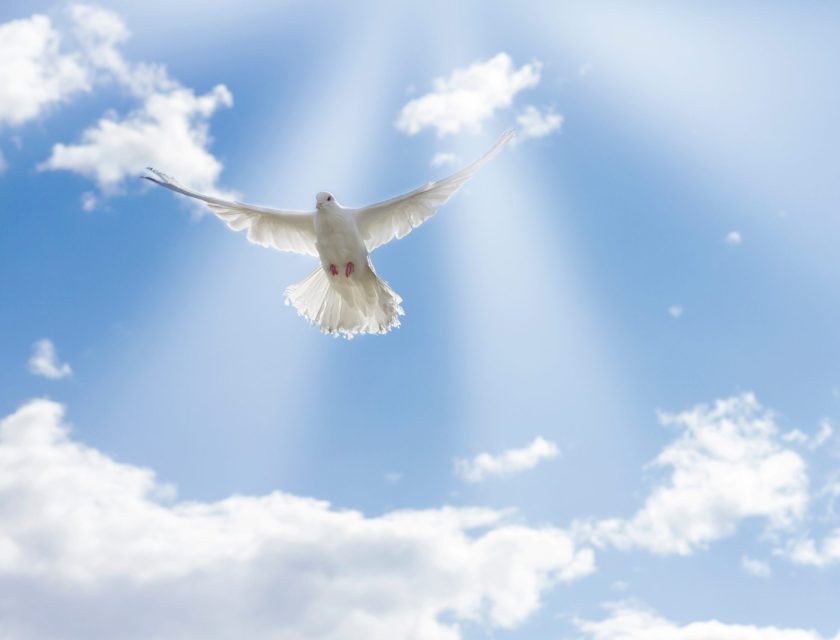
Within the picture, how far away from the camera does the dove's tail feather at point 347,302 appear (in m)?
25.5

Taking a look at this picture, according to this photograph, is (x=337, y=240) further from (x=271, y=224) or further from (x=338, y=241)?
(x=271, y=224)

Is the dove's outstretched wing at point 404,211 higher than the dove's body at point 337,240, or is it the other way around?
the dove's outstretched wing at point 404,211

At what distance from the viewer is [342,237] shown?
82.7 ft

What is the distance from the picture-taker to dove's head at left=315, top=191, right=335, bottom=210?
25438mm

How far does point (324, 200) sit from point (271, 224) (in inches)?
98.5

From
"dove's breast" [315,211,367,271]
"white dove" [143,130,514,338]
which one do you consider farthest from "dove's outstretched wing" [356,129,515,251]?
"dove's breast" [315,211,367,271]

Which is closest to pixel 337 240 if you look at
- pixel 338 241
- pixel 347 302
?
pixel 338 241

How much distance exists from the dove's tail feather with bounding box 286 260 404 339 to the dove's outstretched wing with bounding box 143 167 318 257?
4.18 ft

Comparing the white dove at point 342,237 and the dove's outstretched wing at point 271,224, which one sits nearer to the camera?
the white dove at point 342,237

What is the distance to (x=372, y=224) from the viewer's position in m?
26.5

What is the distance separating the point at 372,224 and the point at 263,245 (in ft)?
9.95

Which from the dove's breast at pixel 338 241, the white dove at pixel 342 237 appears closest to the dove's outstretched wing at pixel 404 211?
the white dove at pixel 342 237

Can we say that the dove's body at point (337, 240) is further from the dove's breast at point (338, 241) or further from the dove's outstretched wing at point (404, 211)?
the dove's outstretched wing at point (404, 211)

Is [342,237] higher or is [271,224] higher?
[271,224]
